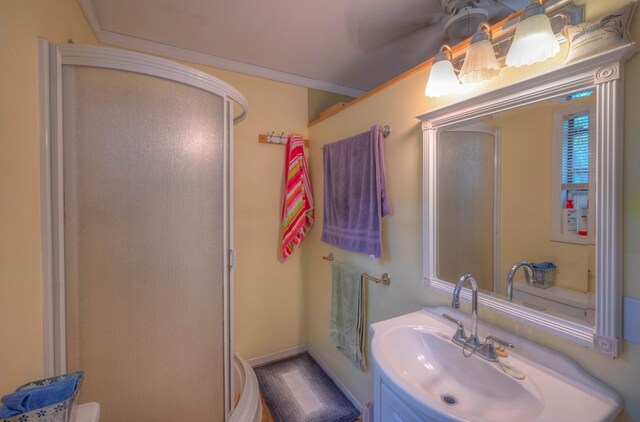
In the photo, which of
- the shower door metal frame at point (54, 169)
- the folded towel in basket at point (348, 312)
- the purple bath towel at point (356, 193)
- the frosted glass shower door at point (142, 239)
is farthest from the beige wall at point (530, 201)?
the shower door metal frame at point (54, 169)

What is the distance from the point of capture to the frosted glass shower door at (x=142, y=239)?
0.98 meters

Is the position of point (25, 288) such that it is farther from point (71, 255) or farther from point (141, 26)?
point (141, 26)

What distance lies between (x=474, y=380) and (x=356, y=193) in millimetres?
1090

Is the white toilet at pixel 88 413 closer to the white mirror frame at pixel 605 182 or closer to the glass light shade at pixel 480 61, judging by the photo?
the white mirror frame at pixel 605 182

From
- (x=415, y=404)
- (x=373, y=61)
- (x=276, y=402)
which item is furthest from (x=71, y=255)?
(x=373, y=61)

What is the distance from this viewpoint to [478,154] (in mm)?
1181

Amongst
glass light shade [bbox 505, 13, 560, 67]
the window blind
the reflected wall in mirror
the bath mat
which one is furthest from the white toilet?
glass light shade [bbox 505, 13, 560, 67]

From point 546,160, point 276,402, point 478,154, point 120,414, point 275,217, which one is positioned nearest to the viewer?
point 546,160

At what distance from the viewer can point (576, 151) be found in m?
0.85

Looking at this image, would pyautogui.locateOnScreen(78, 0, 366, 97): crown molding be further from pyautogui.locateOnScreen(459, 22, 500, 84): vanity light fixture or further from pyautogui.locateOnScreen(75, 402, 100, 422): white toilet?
pyautogui.locateOnScreen(75, 402, 100, 422): white toilet

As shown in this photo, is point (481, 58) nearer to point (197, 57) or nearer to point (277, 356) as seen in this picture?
point (197, 57)

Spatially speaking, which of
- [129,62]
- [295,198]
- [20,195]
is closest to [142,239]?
[20,195]

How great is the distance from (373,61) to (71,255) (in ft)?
6.95

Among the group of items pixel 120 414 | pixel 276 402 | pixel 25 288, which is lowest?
pixel 276 402
